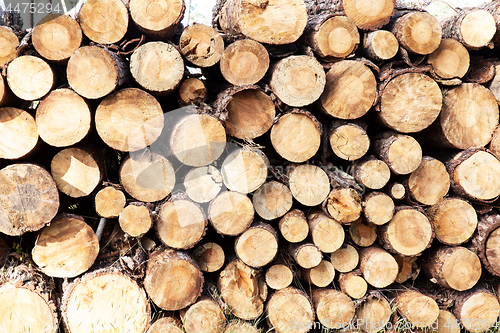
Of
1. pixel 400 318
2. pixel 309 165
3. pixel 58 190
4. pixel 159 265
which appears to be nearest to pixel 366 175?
pixel 309 165

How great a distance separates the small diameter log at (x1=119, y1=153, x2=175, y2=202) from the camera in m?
2.37

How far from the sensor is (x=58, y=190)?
7.62 feet

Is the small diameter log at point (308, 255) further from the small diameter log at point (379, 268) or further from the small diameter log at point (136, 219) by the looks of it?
the small diameter log at point (136, 219)

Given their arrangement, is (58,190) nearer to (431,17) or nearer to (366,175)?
(366,175)

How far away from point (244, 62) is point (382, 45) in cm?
115

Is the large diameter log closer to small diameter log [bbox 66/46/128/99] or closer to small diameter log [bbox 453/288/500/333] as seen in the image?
small diameter log [bbox 66/46/128/99]

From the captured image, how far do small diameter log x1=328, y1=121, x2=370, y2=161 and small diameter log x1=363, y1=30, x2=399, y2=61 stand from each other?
1.98ft

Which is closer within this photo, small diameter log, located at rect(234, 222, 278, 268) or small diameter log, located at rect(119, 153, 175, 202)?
small diameter log, located at rect(119, 153, 175, 202)

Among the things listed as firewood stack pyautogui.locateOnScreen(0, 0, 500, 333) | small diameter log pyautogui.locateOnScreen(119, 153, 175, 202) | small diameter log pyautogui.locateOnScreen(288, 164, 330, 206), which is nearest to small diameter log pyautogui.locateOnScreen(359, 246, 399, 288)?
firewood stack pyautogui.locateOnScreen(0, 0, 500, 333)

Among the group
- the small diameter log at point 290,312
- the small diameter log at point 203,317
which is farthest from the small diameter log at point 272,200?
the small diameter log at point 203,317

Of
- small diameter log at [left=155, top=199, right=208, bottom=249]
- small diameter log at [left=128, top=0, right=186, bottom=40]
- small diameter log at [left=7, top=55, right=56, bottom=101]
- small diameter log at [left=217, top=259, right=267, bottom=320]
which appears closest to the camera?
small diameter log at [left=7, top=55, right=56, bottom=101]

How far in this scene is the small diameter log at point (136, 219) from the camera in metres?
2.35

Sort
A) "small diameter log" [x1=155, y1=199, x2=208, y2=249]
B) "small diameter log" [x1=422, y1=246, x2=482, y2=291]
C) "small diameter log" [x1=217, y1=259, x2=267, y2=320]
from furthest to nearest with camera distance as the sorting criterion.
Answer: "small diameter log" [x1=422, y1=246, x2=482, y2=291]
"small diameter log" [x1=217, y1=259, x2=267, y2=320]
"small diameter log" [x1=155, y1=199, x2=208, y2=249]

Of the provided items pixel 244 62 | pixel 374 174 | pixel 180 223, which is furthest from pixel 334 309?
pixel 244 62
